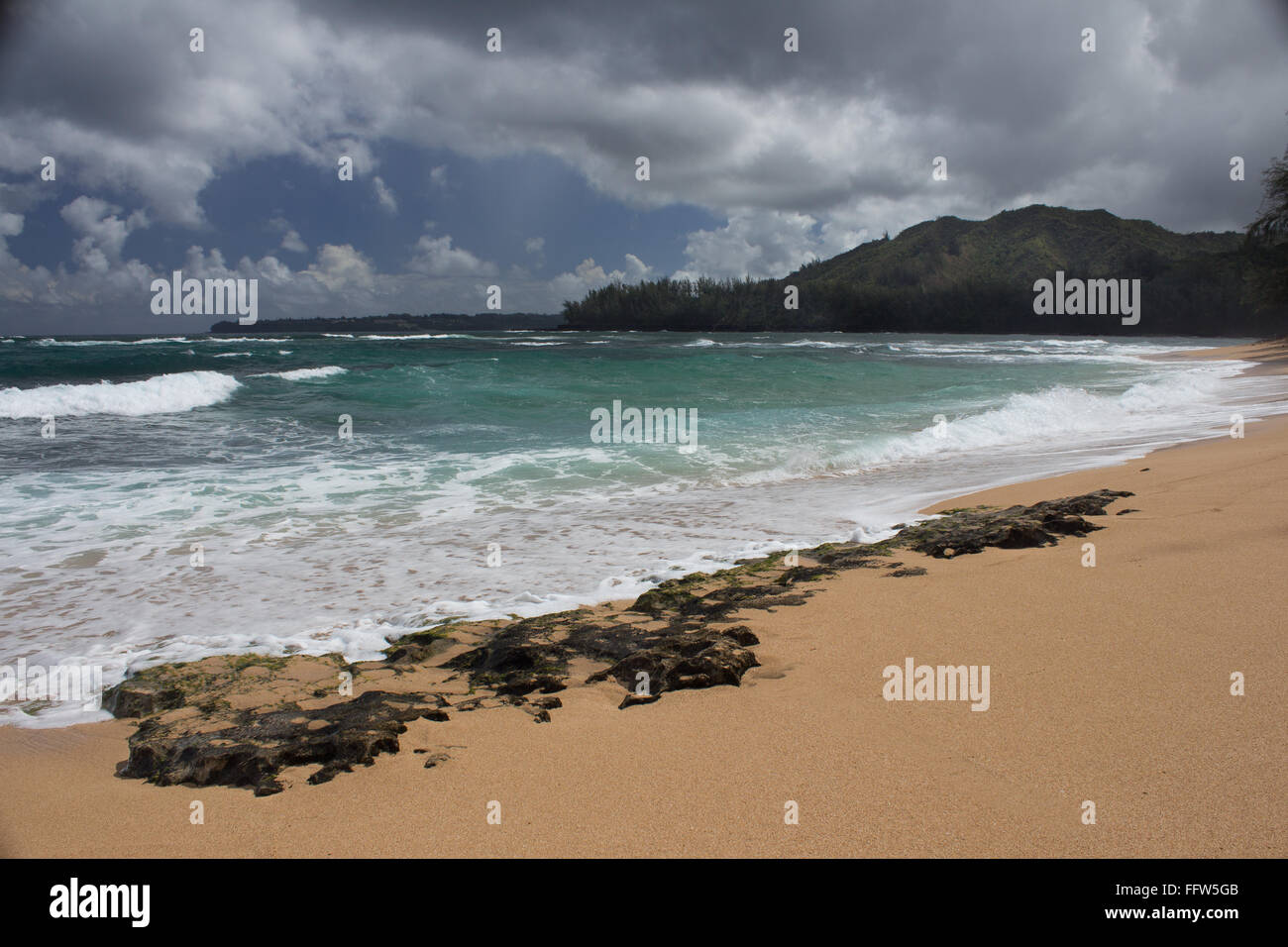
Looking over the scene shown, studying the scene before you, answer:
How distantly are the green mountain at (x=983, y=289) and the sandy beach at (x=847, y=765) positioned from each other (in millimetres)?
94194

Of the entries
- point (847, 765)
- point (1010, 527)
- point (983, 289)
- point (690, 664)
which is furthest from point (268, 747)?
point (983, 289)

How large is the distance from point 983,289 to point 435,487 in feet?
385

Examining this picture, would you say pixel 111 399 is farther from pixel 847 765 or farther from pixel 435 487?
pixel 847 765


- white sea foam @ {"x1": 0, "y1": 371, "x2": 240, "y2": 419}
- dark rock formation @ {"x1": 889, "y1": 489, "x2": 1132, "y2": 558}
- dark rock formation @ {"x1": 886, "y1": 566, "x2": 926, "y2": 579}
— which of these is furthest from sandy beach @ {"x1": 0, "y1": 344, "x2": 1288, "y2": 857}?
white sea foam @ {"x1": 0, "y1": 371, "x2": 240, "y2": 419}

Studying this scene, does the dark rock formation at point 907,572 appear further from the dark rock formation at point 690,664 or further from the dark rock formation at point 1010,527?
the dark rock formation at point 690,664

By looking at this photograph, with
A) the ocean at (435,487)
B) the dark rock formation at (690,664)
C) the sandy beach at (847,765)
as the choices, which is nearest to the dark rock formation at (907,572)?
the sandy beach at (847,765)

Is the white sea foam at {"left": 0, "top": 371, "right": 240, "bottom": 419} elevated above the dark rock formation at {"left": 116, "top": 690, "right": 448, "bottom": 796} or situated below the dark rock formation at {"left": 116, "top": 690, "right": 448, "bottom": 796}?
above

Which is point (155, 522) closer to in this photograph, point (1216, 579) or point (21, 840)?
point (21, 840)

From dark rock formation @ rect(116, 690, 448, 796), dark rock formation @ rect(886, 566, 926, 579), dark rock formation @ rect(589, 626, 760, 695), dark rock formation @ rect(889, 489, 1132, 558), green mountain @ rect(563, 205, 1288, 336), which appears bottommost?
dark rock formation @ rect(116, 690, 448, 796)

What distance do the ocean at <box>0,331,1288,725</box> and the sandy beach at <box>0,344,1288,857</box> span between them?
1.60m

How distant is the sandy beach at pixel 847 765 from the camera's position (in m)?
1.89

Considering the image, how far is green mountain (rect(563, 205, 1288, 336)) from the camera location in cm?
8838

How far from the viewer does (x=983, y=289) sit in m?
107

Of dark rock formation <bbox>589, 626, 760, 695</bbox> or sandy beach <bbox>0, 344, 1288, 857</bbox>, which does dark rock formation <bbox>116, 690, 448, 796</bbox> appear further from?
dark rock formation <bbox>589, 626, 760, 695</bbox>
